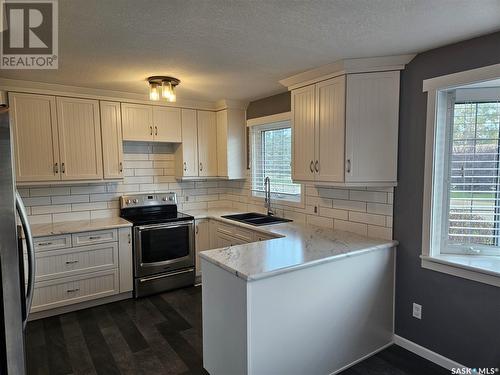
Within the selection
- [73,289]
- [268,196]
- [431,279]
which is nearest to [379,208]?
[431,279]

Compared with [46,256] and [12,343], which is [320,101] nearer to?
[12,343]

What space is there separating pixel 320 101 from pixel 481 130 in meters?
1.19

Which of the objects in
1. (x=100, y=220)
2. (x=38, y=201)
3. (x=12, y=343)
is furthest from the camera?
(x=100, y=220)

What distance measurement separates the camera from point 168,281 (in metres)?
3.71

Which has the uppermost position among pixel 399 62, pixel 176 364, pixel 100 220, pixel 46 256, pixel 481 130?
pixel 399 62

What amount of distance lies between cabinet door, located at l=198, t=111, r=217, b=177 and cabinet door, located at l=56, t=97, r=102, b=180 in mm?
1224

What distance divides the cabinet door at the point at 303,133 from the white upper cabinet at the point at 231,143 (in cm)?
127

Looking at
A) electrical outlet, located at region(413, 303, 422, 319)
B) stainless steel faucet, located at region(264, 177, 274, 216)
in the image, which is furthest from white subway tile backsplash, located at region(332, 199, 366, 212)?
stainless steel faucet, located at region(264, 177, 274, 216)

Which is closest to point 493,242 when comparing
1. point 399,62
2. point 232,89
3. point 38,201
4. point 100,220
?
point 399,62

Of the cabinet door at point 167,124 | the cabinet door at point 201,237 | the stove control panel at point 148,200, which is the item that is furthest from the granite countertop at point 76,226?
the cabinet door at point 167,124

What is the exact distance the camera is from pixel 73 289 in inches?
127

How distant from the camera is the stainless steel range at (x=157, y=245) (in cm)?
354

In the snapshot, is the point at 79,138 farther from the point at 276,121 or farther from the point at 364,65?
the point at 364,65

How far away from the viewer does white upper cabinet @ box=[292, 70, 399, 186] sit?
99.1 inches
